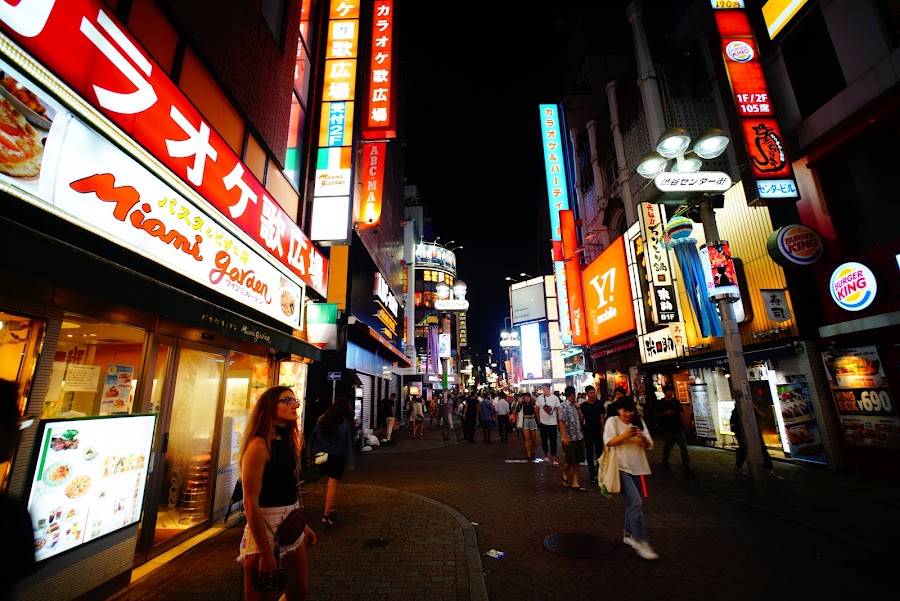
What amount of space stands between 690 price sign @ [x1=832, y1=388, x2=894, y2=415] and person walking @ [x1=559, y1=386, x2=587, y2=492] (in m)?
6.13

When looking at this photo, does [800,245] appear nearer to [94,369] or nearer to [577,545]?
[577,545]

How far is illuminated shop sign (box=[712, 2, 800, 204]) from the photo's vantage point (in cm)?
922

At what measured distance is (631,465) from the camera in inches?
197

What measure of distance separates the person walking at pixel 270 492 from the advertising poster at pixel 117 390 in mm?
2935

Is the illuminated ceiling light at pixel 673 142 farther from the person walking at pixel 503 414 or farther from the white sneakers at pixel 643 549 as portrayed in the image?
the person walking at pixel 503 414

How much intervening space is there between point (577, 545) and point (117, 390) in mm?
6038

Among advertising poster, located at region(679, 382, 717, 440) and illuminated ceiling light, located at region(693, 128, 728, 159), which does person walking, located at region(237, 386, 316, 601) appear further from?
advertising poster, located at region(679, 382, 717, 440)

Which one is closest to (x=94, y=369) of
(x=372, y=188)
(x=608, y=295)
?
(x=372, y=188)

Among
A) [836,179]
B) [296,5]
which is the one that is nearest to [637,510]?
[836,179]

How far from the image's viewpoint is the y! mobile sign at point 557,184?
24016mm

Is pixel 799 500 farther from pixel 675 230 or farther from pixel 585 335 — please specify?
pixel 585 335

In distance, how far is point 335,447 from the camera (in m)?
6.23

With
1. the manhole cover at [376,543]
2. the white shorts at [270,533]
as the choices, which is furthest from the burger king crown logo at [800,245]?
the white shorts at [270,533]

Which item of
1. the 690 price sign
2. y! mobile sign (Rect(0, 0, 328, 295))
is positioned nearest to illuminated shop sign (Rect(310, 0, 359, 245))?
y! mobile sign (Rect(0, 0, 328, 295))
